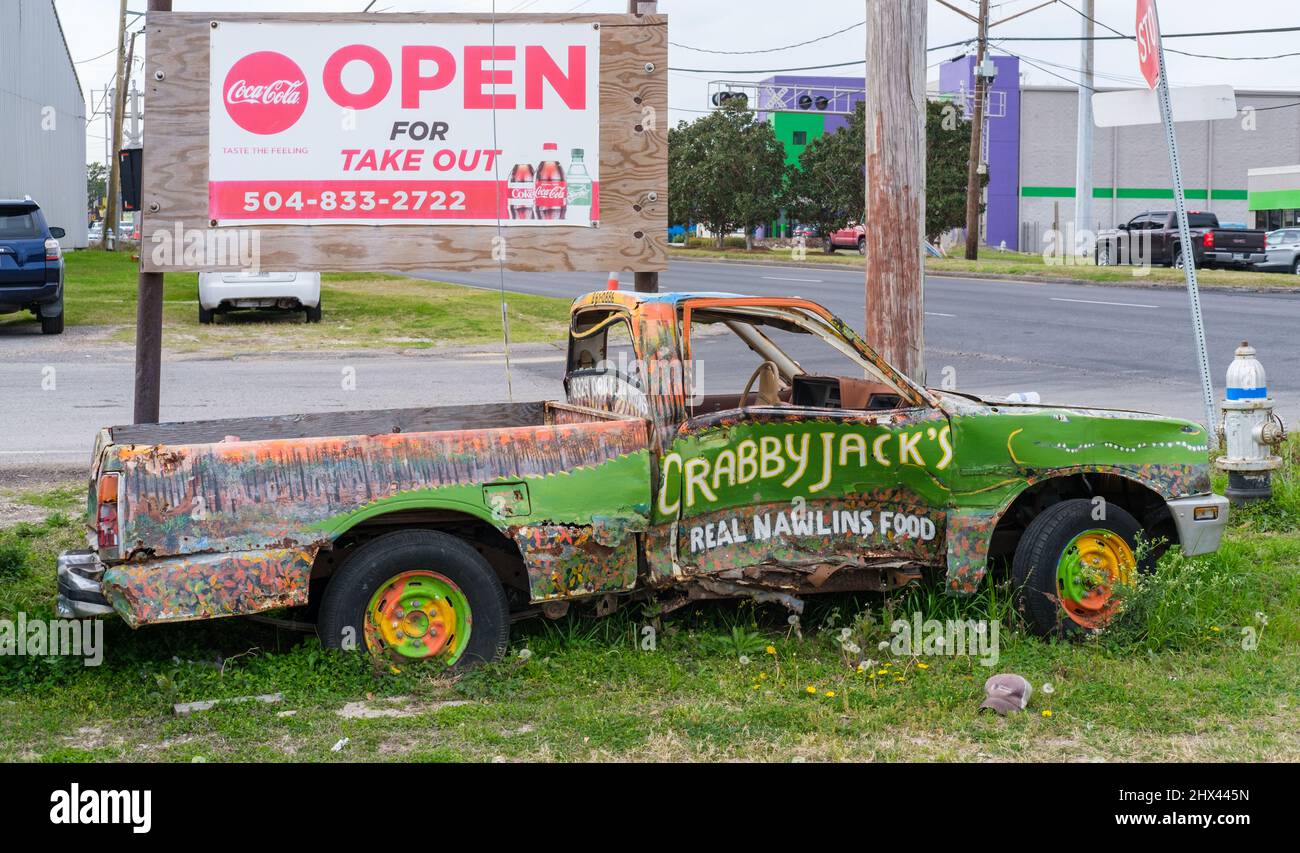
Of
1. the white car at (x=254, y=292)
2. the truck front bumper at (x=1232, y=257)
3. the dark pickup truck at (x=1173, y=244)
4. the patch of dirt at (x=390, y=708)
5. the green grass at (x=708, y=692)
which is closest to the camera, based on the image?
the green grass at (x=708, y=692)

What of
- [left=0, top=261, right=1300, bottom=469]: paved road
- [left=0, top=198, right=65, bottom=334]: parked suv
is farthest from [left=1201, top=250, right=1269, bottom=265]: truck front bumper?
[left=0, top=198, right=65, bottom=334]: parked suv

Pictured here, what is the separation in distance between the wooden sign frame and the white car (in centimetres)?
1376

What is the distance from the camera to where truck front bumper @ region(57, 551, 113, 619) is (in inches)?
208

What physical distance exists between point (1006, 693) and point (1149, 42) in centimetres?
518

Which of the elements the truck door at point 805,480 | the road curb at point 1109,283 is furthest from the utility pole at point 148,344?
the road curb at point 1109,283

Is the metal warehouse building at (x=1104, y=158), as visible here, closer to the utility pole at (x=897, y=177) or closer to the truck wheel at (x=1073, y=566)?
the utility pole at (x=897, y=177)

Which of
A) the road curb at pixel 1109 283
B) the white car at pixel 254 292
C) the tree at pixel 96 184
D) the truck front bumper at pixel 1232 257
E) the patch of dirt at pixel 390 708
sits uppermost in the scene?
Answer: the tree at pixel 96 184

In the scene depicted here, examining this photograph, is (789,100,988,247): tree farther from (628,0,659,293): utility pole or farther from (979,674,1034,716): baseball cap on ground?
(979,674,1034,716): baseball cap on ground

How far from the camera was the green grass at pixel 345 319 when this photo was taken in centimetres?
1966

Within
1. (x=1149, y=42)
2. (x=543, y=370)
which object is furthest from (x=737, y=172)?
(x=1149, y=42)

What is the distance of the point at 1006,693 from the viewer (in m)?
5.42

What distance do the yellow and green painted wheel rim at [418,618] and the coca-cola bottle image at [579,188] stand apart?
298 cm

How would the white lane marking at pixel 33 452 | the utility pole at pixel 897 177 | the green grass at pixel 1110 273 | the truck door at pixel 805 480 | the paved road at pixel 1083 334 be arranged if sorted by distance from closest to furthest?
the truck door at pixel 805 480, the utility pole at pixel 897 177, the white lane marking at pixel 33 452, the paved road at pixel 1083 334, the green grass at pixel 1110 273

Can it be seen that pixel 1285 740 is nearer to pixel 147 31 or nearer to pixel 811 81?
pixel 147 31
